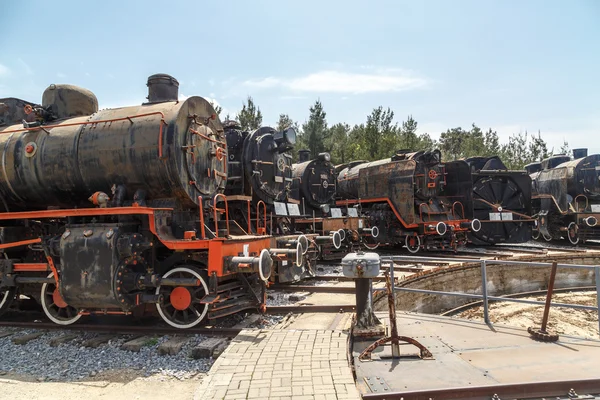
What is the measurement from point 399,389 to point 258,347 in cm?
157

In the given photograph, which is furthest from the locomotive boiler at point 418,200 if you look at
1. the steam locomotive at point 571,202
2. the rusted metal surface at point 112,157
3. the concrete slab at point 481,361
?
the concrete slab at point 481,361

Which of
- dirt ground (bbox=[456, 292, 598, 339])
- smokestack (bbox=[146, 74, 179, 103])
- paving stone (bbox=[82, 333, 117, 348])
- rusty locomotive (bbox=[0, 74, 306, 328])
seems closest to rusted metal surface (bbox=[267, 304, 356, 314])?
rusty locomotive (bbox=[0, 74, 306, 328])

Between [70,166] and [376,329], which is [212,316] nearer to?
[376,329]

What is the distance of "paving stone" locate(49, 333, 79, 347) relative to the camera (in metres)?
5.25

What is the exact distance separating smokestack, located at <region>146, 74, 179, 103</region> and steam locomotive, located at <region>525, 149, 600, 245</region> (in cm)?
1546

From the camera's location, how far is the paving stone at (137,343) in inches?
195

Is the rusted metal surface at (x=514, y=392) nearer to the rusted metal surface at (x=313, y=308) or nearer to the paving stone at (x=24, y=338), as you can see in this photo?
the rusted metal surface at (x=313, y=308)

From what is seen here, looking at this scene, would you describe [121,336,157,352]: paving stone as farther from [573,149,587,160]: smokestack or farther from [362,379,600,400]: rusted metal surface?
[573,149,587,160]: smokestack

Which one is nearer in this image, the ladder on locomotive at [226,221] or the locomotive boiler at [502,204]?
the ladder on locomotive at [226,221]

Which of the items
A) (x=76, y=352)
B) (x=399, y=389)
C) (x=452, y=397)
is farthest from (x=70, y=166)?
(x=452, y=397)

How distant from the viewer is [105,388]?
157 inches

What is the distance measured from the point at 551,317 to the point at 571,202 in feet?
31.8

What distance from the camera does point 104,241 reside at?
16.7ft

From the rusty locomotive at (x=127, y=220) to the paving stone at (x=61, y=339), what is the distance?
27 cm
